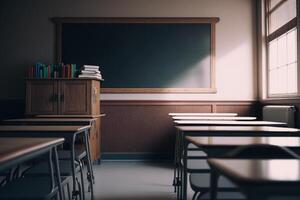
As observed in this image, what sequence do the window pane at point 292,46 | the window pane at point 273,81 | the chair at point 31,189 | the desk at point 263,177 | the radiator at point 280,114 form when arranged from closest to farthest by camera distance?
the desk at point 263,177 < the chair at point 31,189 < the radiator at point 280,114 < the window pane at point 292,46 < the window pane at point 273,81

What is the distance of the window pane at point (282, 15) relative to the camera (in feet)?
16.3

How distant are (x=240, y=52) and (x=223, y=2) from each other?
0.88 metres

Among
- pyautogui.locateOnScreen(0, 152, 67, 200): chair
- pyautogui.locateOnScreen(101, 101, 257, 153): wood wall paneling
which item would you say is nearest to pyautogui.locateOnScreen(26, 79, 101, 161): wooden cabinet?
pyautogui.locateOnScreen(101, 101, 257, 153): wood wall paneling

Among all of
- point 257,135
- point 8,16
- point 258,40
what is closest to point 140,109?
point 258,40

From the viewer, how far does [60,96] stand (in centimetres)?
533

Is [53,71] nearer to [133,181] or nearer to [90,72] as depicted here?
[90,72]

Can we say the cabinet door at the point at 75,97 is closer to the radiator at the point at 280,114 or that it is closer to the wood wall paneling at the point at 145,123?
the wood wall paneling at the point at 145,123

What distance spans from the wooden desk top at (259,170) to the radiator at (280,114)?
363cm

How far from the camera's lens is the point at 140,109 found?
6.03 m

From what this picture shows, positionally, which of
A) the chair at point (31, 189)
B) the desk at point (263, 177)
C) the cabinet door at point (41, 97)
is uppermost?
the cabinet door at point (41, 97)

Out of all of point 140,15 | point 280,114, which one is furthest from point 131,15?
point 280,114

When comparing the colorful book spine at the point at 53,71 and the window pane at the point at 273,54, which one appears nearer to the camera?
the colorful book spine at the point at 53,71

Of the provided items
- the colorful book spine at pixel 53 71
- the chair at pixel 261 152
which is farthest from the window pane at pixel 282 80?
the chair at pixel 261 152

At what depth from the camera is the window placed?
16.2 ft
